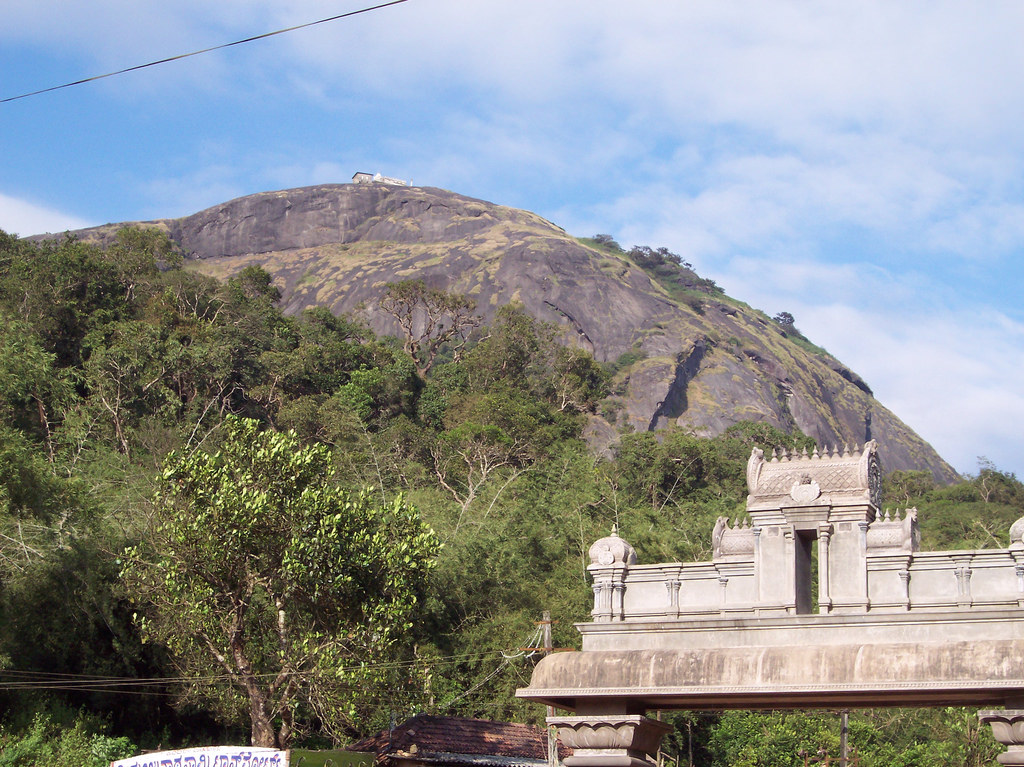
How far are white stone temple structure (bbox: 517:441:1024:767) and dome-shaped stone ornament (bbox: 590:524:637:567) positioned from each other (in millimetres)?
19

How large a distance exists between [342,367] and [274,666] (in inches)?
1221

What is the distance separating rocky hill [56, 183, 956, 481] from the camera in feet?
252

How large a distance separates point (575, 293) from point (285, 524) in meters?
64.9

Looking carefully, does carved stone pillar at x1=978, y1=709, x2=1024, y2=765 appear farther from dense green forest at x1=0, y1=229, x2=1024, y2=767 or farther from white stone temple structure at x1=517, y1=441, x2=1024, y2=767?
dense green forest at x1=0, y1=229, x2=1024, y2=767

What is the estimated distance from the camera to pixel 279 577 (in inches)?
835

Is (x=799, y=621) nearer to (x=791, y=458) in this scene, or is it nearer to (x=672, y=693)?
(x=672, y=693)

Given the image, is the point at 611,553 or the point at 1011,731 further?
the point at 611,553

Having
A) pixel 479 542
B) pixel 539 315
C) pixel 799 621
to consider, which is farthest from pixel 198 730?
pixel 539 315

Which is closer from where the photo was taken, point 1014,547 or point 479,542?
point 1014,547

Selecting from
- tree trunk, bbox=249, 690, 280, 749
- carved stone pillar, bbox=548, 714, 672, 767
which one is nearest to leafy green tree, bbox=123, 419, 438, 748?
tree trunk, bbox=249, 690, 280, 749

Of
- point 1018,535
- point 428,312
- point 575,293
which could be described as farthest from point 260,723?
point 575,293

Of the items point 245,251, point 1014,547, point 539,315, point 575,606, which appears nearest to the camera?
point 1014,547

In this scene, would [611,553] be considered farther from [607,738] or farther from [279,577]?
[279,577]

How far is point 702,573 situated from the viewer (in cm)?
1288
